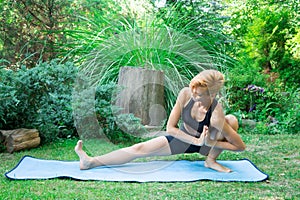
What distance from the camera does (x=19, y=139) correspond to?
3738 mm

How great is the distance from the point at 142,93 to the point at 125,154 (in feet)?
3.27

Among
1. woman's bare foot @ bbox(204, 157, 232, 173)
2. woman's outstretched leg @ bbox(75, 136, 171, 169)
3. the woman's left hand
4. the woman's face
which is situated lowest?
woman's bare foot @ bbox(204, 157, 232, 173)

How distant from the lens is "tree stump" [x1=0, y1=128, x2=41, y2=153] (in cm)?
369

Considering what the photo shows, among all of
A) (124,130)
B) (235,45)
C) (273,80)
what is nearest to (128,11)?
(235,45)

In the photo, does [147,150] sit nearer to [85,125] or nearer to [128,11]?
[85,125]

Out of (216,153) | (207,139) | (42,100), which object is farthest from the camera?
(42,100)

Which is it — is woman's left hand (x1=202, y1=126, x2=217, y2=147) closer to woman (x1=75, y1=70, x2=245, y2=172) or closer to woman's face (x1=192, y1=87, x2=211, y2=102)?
woman (x1=75, y1=70, x2=245, y2=172)

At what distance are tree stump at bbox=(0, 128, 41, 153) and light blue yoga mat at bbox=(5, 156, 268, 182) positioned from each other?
46 cm

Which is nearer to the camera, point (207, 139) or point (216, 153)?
point (207, 139)

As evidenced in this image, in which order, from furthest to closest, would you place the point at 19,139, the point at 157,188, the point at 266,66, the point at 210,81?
the point at 266,66 < the point at 19,139 < the point at 210,81 < the point at 157,188

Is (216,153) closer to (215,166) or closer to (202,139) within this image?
(215,166)

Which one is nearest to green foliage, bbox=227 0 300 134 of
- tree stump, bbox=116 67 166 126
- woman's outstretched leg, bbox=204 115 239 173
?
tree stump, bbox=116 67 166 126

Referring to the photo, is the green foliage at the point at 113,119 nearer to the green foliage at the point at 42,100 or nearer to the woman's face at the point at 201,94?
the green foliage at the point at 42,100

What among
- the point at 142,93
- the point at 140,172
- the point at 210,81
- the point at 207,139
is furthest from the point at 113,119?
the point at 210,81
